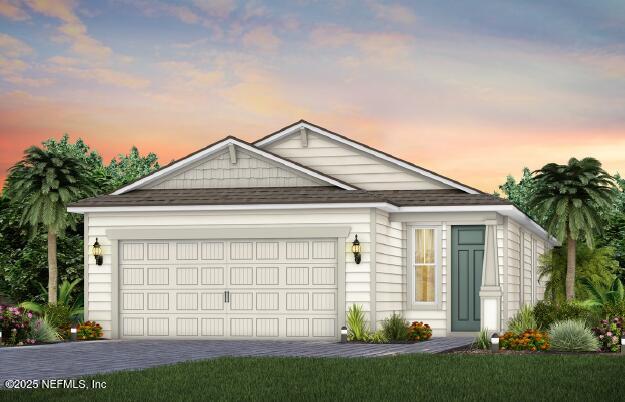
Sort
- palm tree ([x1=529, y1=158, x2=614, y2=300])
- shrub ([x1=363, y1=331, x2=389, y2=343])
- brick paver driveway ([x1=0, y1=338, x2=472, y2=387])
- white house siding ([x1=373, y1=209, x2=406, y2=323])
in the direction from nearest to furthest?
brick paver driveway ([x1=0, y1=338, x2=472, y2=387]) → shrub ([x1=363, y1=331, x2=389, y2=343]) → white house siding ([x1=373, y1=209, x2=406, y2=323]) → palm tree ([x1=529, y1=158, x2=614, y2=300])

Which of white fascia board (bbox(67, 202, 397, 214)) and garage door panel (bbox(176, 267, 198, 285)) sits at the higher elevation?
white fascia board (bbox(67, 202, 397, 214))

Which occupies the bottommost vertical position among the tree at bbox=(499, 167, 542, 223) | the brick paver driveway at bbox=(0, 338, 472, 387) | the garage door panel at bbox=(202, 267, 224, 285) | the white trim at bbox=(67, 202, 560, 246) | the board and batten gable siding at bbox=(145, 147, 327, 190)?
the brick paver driveway at bbox=(0, 338, 472, 387)

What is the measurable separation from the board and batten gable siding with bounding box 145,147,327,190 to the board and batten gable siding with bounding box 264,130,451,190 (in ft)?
8.82

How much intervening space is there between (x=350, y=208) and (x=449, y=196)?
3.73 metres

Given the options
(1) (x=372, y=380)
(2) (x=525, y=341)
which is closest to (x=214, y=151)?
(2) (x=525, y=341)

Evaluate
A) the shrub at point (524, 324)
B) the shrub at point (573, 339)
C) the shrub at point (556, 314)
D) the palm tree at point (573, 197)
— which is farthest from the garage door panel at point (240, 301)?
the palm tree at point (573, 197)

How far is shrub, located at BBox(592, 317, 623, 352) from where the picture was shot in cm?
2173

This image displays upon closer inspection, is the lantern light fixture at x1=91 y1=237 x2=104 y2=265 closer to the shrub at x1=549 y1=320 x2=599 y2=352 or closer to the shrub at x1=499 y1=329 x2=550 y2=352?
the shrub at x1=499 y1=329 x2=550 y2=352

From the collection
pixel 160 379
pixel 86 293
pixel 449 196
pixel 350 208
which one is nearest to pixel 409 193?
pixel 449 196

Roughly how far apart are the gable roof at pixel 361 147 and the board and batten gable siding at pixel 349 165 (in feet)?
0.54

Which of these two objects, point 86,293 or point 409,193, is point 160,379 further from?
point 409,193

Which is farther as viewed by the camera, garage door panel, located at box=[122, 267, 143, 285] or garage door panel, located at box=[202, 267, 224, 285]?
garage door panel, located at box=[122, 267, 143, 285]

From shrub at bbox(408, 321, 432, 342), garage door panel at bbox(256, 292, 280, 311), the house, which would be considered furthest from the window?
garage door panel at bbox(256, 292, 280, 311)

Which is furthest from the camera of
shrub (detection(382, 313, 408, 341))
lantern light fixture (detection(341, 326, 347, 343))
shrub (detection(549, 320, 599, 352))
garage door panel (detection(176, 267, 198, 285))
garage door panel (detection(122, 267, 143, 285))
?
garage door panel (detection(122, 267, 143, 285))
